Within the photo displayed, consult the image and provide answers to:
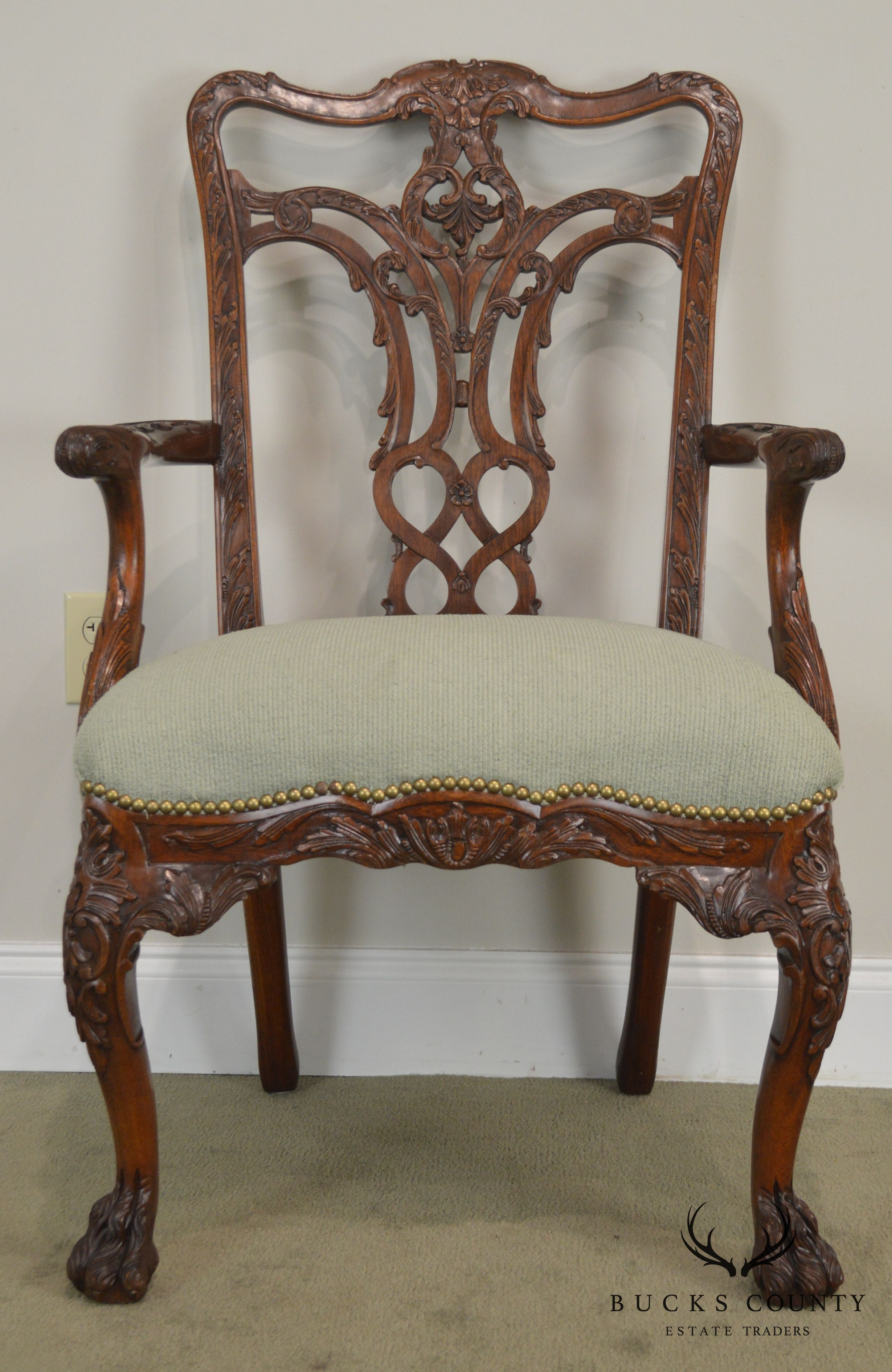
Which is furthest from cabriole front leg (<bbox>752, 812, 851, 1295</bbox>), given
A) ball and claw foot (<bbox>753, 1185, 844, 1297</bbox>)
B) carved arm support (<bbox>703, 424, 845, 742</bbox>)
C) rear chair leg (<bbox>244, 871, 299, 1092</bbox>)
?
rear chair leg (<bbox>244, 871, 299, 1092</bbox>)

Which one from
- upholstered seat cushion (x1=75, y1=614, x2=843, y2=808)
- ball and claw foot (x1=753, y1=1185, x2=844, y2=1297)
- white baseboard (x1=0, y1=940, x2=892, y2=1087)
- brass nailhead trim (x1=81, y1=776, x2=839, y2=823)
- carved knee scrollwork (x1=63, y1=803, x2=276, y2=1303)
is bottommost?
white baseboard (x1=0, y1=940, x2=892, y2=1087)

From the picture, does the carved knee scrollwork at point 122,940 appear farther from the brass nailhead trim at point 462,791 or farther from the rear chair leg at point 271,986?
the rear chair leg at point 271,986

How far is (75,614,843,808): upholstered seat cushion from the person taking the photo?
746 millimetres

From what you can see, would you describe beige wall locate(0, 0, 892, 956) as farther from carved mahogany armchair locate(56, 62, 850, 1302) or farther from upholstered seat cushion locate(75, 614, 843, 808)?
upholstered seat cushion locate(75, 614, 843, 808)

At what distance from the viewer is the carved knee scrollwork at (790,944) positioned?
79 centimetres

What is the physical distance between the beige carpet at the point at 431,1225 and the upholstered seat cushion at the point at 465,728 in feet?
1.41

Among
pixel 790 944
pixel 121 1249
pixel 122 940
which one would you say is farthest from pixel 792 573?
pixel 121 1249

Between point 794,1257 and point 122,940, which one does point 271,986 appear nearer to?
point 122,940

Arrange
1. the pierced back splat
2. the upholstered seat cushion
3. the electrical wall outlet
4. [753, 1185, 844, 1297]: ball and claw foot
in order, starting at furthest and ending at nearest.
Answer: the electrical wall outlet, the pierced back splat, [753, 1185, 844, 1297]: ball and claw foot, the upholstered seat cushion

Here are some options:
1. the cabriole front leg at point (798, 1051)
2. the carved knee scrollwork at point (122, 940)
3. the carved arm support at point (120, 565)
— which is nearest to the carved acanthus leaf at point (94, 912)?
the carved knee scrollwork at point (122, 940)

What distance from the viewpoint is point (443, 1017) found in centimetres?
129

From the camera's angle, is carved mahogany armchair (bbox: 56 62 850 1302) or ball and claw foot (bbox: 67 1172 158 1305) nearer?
carved mahogany armchair (bbox: 56 62 850 1302)

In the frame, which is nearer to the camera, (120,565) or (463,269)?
(120,565)

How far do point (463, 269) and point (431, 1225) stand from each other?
0.96 metres
